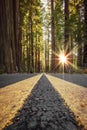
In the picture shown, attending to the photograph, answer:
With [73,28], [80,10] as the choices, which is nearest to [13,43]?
[73,28]

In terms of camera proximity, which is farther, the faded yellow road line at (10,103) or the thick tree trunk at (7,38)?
the thick tree trunk at (7,38)

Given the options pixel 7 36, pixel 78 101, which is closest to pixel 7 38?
pixel 7 36

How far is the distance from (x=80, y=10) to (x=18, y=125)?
18.5 m

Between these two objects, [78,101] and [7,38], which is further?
[7,38]

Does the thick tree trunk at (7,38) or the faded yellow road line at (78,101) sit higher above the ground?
the thick tree trunk at (7,38)

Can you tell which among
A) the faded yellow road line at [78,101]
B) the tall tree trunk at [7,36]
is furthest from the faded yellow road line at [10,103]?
the tall tree trunk at [7,36]

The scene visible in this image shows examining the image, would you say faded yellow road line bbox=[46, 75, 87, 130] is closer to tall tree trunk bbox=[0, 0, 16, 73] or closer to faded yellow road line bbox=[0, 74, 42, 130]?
faded yellow road line bbox=[0, 74, 42, 130]

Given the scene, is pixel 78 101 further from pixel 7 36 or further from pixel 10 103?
pixel 7 36

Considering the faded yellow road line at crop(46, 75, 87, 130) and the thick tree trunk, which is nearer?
the faded yellow road line at crop(46, 75, 87, 130)

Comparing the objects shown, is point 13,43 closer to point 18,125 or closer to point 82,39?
point 82,39

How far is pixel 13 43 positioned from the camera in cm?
1179

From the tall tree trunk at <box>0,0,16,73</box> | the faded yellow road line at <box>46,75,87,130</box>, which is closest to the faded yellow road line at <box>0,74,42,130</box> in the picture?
the faded yellow road line at <box>46,75,87,130</box>

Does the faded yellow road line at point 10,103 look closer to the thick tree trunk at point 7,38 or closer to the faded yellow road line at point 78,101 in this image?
the faded yellow road line at point 78,101

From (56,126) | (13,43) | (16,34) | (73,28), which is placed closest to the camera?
(56,126)
